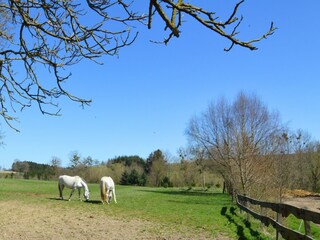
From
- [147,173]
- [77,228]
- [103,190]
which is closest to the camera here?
[77,228]

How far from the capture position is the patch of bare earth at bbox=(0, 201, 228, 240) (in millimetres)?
11562

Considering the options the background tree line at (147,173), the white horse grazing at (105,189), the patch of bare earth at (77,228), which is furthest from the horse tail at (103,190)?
the background tree line at (147,173)

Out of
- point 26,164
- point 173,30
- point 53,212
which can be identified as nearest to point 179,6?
point 173,30

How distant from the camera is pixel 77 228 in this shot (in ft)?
42.8

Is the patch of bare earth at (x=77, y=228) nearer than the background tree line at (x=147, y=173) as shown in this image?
Yes

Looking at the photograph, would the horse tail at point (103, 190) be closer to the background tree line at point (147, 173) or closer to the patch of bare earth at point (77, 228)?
the patch of bare earth at point (77, 228)

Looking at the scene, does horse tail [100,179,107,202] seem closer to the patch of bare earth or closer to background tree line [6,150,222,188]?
the patch of bare earth

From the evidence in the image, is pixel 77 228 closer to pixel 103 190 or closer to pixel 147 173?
pixel 103 190

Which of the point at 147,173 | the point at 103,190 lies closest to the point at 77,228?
the point at 103,190

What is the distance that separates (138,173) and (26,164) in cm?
4102

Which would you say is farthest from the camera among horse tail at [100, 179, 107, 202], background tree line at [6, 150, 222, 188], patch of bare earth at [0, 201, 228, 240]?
background tree line at [6, 150, 222, 188]

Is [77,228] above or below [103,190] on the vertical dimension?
below

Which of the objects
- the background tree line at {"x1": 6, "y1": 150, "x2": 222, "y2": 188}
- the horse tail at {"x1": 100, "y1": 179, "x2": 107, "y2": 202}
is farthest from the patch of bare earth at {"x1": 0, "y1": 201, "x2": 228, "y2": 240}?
the background tree line at {"x1": 6, "y1": 150, "x2": 222, "y2": 188}

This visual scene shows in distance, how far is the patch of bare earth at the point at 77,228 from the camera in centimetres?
1156
